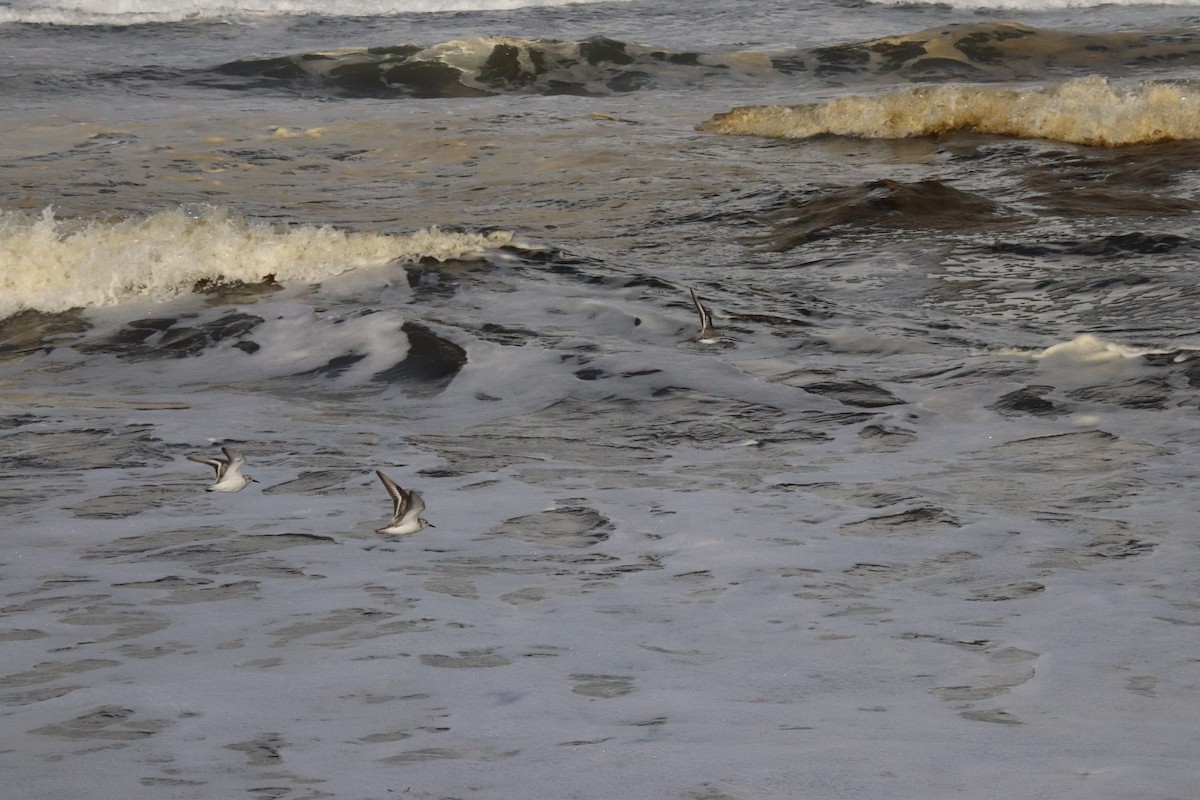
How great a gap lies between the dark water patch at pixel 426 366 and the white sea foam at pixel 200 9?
22.8m

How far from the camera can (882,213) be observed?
31.1 ft

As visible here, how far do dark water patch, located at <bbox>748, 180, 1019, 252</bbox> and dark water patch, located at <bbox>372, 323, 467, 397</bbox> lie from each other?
3065 millimetres

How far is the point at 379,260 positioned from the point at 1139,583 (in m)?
6.02

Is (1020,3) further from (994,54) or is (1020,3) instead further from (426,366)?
(426,366)

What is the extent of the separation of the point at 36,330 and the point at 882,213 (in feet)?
17.9

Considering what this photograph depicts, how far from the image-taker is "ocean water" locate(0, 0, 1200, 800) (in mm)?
2516

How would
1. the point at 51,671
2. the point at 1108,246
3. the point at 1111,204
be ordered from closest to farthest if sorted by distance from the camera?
1. the point at 51,671
2. the point at 1108,246
3. the point at 1111,204

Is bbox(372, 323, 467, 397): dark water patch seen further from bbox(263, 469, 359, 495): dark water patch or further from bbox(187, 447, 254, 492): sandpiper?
bbox(187, 447, 254, 492): sandpiper

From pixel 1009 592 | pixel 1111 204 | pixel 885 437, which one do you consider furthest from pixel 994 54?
pixel 1009 592

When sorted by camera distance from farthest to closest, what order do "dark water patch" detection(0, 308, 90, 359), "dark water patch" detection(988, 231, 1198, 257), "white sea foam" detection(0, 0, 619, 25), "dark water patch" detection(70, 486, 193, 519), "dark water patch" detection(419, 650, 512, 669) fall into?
"white sea foam" detection(0, 0, 619, 25) < "dark water patch" detection(988, 231, 1198, 257) < "dark water patch" detection(0, 308, 90, 359) < "dark water patch" detection(70, 486, 193, 519) < "dark water patch" detection(419, 650, 512, 669)

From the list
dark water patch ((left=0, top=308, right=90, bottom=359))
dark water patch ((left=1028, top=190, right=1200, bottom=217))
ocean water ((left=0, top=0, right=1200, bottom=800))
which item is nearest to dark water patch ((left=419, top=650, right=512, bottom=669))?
ocean water ((left=0, top=0, right=1200, bottom=800))

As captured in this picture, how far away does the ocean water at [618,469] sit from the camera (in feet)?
8.25

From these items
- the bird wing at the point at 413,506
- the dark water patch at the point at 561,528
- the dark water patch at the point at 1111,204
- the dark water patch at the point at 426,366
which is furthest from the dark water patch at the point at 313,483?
the dark water patch at the point at 1111,204

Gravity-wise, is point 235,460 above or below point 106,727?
below
